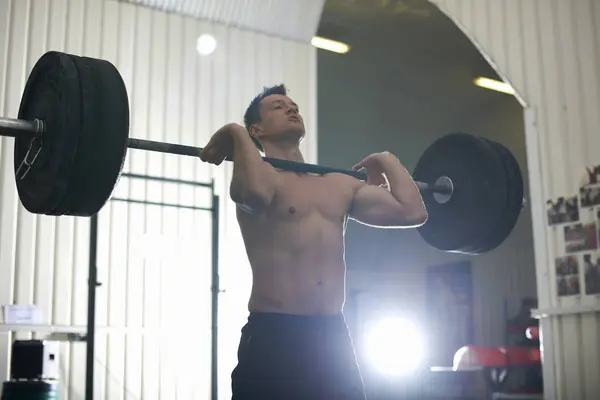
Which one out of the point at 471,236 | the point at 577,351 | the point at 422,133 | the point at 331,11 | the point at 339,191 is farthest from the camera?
the point at 422,133

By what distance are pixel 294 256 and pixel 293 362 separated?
0.27 metres

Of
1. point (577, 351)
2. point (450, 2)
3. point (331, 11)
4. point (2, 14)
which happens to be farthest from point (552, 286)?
point (2, 14)

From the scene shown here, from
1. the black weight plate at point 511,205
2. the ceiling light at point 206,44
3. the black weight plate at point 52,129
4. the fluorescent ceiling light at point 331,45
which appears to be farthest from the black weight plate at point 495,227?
the fluorescent ceiling light at point 331,45

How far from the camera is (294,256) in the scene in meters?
1.83

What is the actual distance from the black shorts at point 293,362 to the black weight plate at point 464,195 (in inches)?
34.1

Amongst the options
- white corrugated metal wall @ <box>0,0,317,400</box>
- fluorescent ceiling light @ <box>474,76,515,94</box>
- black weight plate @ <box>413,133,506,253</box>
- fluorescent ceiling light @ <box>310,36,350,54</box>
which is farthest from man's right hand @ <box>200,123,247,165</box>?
fluorescent ceiling light @ <box>474,76,515,94</box>

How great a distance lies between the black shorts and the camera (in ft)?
5.65

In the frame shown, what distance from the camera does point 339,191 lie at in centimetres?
198

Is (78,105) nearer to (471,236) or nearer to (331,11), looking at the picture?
(471,236)

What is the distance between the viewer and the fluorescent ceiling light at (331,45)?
22.1ft

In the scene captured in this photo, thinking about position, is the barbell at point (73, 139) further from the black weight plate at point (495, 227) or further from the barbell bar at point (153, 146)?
the black weight plate at point (495, 227)

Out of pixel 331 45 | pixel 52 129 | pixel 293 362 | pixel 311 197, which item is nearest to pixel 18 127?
pixel 52 129

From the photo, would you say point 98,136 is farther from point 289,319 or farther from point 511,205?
point 511,205

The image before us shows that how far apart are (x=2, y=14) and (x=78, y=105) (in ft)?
10.3
